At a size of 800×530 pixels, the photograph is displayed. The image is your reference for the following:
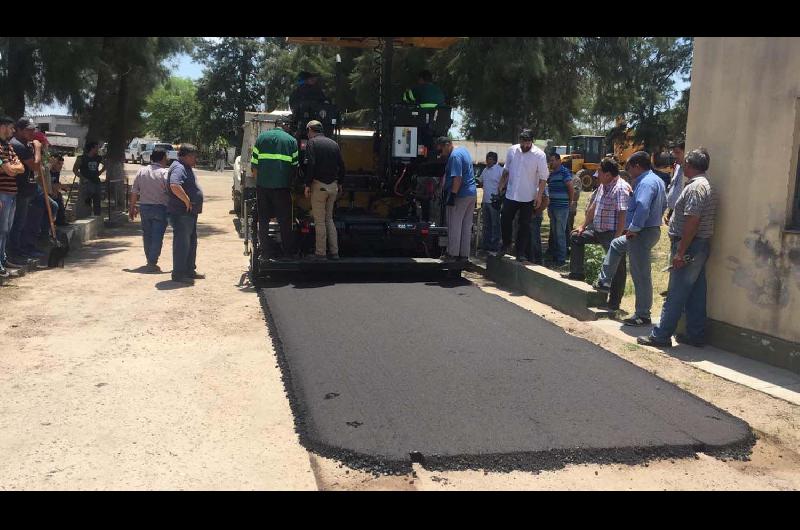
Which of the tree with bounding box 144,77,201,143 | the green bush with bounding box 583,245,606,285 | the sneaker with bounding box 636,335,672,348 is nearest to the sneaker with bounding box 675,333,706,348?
the sneaker with bounding box 636,335,672,348

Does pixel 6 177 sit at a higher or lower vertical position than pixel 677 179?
lower

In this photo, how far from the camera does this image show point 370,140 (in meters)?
10.4

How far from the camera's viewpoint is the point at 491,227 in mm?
11219

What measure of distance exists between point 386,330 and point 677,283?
100 inches

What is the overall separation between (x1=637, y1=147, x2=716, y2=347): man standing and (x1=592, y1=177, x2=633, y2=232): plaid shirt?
126cm

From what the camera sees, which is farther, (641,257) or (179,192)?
(179,192)

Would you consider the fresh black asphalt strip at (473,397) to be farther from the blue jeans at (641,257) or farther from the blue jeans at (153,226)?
the blue jeans at (153,226)

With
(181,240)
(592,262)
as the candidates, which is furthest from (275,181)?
(592,262)

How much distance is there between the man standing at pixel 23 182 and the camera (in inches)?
354

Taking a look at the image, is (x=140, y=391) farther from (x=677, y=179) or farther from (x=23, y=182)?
(x=677, y=179)

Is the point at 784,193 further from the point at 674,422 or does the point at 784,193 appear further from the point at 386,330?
the point at 386,330

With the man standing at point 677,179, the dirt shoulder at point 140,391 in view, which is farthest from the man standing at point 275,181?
the man standing at point 677,179

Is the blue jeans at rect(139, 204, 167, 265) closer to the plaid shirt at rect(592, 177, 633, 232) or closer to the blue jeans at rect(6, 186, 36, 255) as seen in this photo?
the blue jeans at rect(6, 186, 36, 255)

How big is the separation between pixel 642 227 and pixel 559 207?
3652 millimetres
